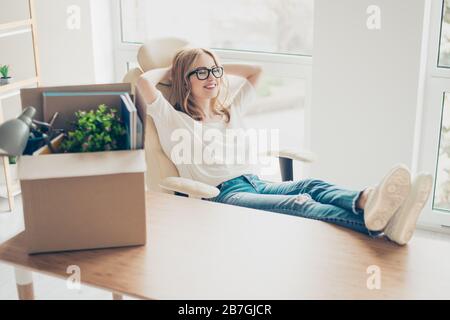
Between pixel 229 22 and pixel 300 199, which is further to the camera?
pixel 229 22

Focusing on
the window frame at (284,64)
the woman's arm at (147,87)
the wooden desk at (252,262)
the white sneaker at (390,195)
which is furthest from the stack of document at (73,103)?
the window frame at (284,64)

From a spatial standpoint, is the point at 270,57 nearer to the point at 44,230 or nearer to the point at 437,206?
the point at 437,206

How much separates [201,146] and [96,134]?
0.77m

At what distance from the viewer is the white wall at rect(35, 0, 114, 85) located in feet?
11.4

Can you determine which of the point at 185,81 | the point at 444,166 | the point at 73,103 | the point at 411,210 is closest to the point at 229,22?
the point at 185,81

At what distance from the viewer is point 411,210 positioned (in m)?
1.80

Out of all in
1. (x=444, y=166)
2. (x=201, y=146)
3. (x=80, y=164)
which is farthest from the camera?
(x=444, y=166)

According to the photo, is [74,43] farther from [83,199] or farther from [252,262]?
[252,262]

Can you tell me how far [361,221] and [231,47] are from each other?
1.73 metres

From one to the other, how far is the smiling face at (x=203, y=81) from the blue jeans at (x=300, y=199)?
1.21ft

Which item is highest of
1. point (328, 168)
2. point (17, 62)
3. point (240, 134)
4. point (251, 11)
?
point (251, 11)

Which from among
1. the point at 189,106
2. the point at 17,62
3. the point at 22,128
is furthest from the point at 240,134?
the point at 17,62

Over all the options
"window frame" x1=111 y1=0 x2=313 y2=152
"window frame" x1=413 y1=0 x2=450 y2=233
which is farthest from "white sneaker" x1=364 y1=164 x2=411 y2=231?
"window frame" x1=111 y1=0 x2=313 y2=152
